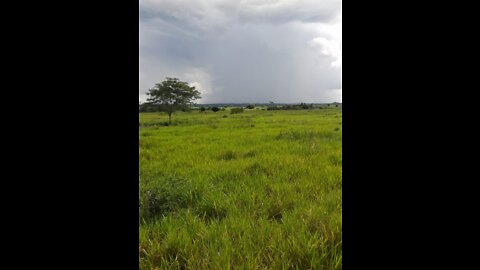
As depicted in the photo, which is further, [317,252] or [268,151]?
[268,151]

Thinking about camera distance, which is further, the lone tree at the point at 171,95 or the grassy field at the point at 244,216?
the lone tree at the point at 171,95

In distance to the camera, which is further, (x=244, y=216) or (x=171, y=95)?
(x=171, y=95)

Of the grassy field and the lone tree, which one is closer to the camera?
the grassy field
